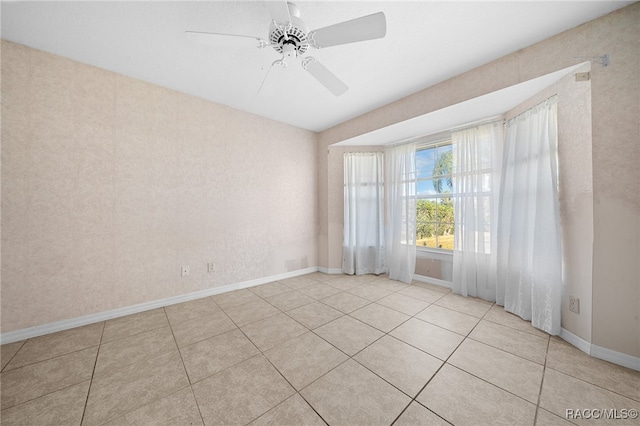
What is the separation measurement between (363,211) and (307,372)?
2.90 metres

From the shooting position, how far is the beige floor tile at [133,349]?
1705 millimetres

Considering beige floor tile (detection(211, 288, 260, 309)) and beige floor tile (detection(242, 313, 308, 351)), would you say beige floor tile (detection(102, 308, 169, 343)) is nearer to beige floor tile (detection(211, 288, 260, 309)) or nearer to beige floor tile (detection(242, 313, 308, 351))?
beige floor tile (detection(211, 288, 260, 309))

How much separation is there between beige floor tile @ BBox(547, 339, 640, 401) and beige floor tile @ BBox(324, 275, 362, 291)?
2157 millimetres

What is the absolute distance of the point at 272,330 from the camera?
2164mm

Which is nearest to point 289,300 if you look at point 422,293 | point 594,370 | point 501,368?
point 422,293

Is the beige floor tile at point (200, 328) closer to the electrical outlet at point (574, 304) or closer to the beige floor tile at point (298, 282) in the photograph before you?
the beige floor tile at point (298, 282)

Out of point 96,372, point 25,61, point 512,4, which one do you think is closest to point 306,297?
point 96,372

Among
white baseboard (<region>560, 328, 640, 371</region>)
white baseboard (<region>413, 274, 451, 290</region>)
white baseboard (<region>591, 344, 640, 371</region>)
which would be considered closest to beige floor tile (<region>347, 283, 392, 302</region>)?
white baseboard (<region>413, 274, 451, 290</region>)

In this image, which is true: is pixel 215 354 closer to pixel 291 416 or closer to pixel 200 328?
pixel 200 328

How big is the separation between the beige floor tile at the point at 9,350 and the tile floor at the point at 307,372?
0.01m

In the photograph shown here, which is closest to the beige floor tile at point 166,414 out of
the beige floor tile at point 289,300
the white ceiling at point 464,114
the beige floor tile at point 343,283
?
the beige floor tile at point 289,300

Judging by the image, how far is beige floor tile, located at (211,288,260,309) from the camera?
2785 mm

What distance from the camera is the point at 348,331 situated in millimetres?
2135

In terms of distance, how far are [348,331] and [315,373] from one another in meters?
0.63
